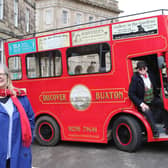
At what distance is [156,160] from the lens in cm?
603

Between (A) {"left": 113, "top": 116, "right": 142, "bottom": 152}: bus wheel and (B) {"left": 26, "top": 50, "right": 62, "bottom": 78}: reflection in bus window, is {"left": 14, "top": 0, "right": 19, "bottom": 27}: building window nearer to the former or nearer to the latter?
(B) {"left": 26, "top": 50, "right": 62, "bottom": 78}: reflection in bus window

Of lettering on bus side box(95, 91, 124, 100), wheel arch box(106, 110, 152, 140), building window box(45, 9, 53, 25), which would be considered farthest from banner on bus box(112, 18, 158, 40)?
building window box(45, 9, 53, 25)

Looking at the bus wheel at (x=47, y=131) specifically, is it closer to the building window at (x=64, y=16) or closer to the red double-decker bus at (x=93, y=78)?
the red double-decker bus at (x=93, y=78)

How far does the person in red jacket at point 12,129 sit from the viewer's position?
116 inches

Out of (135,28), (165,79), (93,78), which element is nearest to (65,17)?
(93,78)

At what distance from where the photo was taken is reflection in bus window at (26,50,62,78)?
7.92 meters

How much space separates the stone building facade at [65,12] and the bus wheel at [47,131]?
3358 cm

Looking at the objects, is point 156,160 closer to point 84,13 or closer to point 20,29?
point 20,29

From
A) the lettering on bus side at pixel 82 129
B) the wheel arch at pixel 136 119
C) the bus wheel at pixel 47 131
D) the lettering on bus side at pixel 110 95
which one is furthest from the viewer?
the bus wheel at pixel 47 131

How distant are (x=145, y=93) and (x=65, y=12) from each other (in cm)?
3787

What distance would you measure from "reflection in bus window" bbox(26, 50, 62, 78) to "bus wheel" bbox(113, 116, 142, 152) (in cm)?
221

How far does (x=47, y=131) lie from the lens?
8172 mm

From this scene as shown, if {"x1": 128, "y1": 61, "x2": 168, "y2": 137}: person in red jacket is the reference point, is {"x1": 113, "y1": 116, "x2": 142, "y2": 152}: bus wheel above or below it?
below

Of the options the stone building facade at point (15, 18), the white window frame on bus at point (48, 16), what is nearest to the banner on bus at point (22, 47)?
the stone building facade at point (15, 18)
